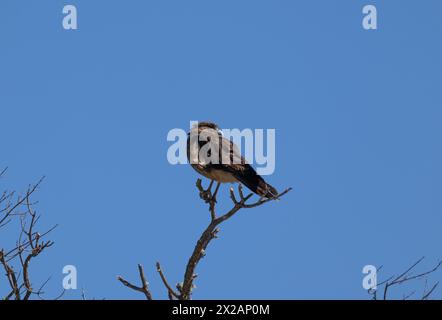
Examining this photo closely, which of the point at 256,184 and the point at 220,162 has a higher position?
the point at 220,162

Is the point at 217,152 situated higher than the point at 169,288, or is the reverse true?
the point at 217,152

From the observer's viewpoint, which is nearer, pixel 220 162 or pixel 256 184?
pixel 256 184

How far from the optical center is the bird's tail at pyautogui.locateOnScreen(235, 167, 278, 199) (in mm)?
12430

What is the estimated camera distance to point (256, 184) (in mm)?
12602

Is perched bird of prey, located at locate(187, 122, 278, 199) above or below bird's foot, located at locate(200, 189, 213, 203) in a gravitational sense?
above

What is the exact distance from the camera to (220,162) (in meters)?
13.2

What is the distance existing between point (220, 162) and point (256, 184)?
0.77 metres

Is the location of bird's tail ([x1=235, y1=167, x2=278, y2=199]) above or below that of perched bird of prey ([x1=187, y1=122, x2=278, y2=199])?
below

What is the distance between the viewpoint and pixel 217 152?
13.5m

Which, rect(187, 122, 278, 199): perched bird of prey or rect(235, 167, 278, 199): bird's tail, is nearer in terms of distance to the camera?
rect(235, 167, 278, 199): bird's tail
